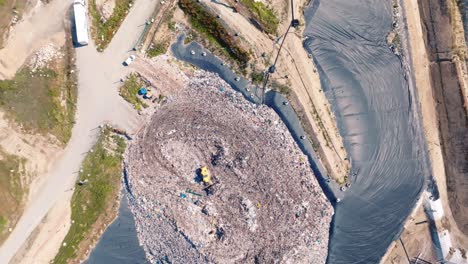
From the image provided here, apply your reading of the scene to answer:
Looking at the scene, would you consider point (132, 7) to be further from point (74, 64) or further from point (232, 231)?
point (232, 231)

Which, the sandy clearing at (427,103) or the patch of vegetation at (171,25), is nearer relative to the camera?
the patch of vegetation at (171,25)

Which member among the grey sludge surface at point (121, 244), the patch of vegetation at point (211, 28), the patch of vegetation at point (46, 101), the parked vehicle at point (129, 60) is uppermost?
the patch of vegetation at point (211, 28)

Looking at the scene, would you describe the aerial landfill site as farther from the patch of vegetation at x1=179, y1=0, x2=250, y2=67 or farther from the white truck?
the white truck

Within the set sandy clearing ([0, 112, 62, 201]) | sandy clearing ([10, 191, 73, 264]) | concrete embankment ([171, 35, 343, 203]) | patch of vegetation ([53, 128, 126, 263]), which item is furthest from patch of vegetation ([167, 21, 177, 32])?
sandy clearing ([10, 191, 73, 264])

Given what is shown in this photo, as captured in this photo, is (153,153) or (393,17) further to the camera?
(393,17)

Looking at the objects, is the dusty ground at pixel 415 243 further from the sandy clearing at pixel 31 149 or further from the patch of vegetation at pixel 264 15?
the sandy clearing at pixel 31 149

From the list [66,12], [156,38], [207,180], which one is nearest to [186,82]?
[156,38]

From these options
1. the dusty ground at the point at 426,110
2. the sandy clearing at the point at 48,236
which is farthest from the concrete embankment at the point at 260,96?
the sandy clearing at the point at 48,236
